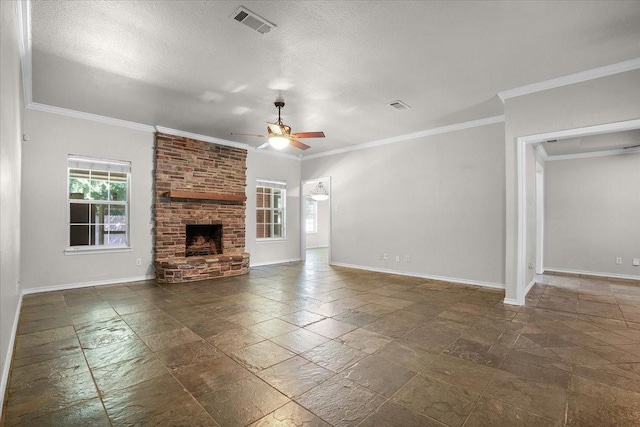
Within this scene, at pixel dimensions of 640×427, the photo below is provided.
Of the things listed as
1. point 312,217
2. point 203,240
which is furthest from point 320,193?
point 203,240

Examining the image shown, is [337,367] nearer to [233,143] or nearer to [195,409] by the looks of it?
[195,409]

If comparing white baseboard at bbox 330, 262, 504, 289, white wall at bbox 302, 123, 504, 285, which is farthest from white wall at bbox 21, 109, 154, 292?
white baseboard at bbox 330, 262, 504, 289

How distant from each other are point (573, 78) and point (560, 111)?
375 mm

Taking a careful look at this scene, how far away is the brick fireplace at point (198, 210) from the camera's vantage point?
18.7ft

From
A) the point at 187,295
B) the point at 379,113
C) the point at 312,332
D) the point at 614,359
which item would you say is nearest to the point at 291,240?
the point at 187,295

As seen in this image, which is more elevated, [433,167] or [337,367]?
[433,167]

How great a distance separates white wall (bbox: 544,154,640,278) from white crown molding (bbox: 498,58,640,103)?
12.7ft

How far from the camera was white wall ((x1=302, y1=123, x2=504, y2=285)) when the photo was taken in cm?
512

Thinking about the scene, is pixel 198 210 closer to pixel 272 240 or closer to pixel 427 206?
pixel 272 240

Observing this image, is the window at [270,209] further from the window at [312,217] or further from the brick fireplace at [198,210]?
the window at [312,217]

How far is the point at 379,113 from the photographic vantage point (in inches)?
194

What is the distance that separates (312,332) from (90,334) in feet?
7.20

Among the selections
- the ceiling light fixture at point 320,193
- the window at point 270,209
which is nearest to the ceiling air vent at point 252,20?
the window at point 270,209

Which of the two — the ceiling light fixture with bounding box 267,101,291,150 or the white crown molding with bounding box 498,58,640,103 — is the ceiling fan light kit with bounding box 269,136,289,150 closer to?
the ceiling light fixture with bounding box 267,101,291,150
